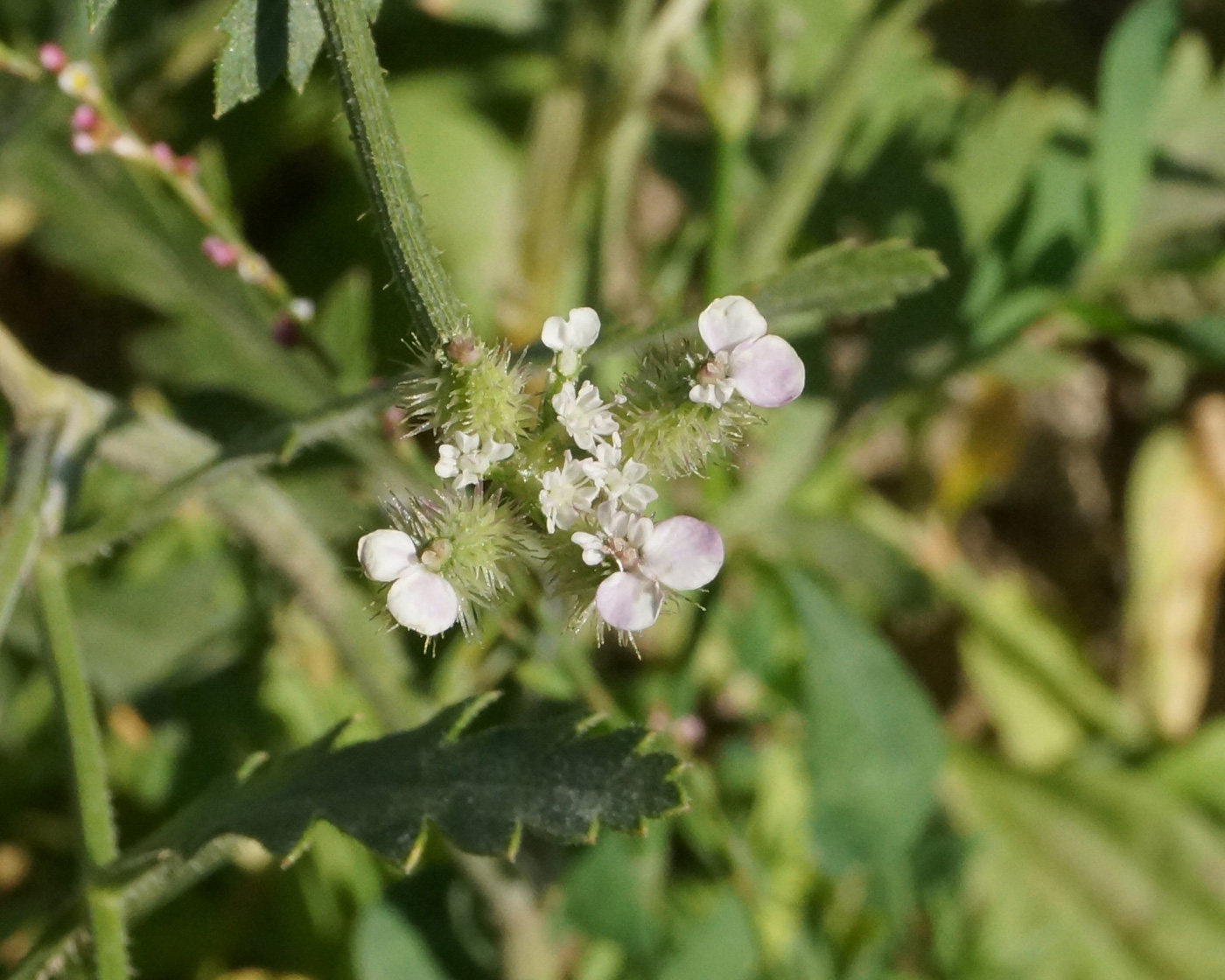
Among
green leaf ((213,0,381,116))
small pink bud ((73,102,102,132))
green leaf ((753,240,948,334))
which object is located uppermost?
small pink bud ((73,102,102,132))

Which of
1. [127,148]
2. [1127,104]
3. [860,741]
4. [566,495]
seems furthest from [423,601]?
[1127,104]

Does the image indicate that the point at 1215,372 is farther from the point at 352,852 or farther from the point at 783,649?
the point at 352,852

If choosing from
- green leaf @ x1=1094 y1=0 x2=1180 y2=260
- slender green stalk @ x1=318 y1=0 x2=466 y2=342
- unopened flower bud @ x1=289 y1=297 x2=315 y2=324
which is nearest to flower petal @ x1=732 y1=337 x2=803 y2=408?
slender green stalk @ x1=318 y1=0 x2=466 y2=342

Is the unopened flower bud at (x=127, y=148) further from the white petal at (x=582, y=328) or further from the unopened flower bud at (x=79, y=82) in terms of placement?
the white petal at (x=582, y=328)

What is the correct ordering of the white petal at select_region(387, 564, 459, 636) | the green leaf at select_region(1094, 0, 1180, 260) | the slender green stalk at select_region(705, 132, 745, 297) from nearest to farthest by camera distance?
the white petal at select_region(387, 564, 459, 636) < the green leaf at select_region(1094, 0, 1180, 260) < the slender green stalk at select_region(705, 132, 745, 297)

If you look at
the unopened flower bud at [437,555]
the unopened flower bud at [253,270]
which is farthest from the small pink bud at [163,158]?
the unopened flower bud at [437,555]

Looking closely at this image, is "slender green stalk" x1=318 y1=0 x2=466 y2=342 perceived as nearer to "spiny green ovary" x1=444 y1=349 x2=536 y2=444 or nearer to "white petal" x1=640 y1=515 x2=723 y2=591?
"spiny green ovary" x1=444 y1=349 x2=536 y2=444
